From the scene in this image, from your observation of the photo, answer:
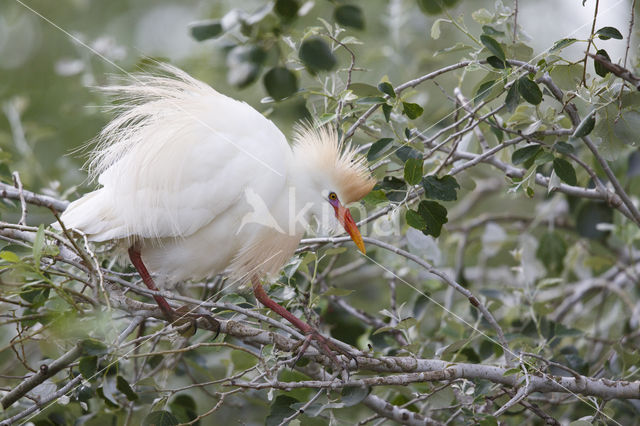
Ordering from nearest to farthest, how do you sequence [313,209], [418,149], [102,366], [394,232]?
[102,366], [418,149], [313,209], [394,232]

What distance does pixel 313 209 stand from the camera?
7.41 ft

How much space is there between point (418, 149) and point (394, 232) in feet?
1.65

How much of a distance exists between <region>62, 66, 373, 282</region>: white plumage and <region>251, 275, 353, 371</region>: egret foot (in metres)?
0.06

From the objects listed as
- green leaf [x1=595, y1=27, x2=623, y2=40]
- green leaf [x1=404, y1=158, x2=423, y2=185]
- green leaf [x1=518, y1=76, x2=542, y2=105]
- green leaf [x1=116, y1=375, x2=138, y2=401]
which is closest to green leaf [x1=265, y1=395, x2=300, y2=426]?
green leaf [x1=116, y1=375, x2=138, y2=401]

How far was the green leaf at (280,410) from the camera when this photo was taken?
1855mm

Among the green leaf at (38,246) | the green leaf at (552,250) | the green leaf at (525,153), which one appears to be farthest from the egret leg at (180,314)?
the green leaf at (552,250)

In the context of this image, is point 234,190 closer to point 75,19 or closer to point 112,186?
point 112,186

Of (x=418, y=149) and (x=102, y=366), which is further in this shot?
(x=418, y=149)

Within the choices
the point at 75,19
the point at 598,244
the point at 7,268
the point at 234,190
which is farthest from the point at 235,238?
the point at 75,19

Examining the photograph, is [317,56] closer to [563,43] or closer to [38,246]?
[563,43]

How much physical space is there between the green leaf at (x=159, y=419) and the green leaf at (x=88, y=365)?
24cm

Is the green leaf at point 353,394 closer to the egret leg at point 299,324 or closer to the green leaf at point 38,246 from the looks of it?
the egret leg at point 299,324

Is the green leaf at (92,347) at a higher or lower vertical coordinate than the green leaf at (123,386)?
higher

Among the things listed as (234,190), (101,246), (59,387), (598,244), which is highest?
(234,190)
